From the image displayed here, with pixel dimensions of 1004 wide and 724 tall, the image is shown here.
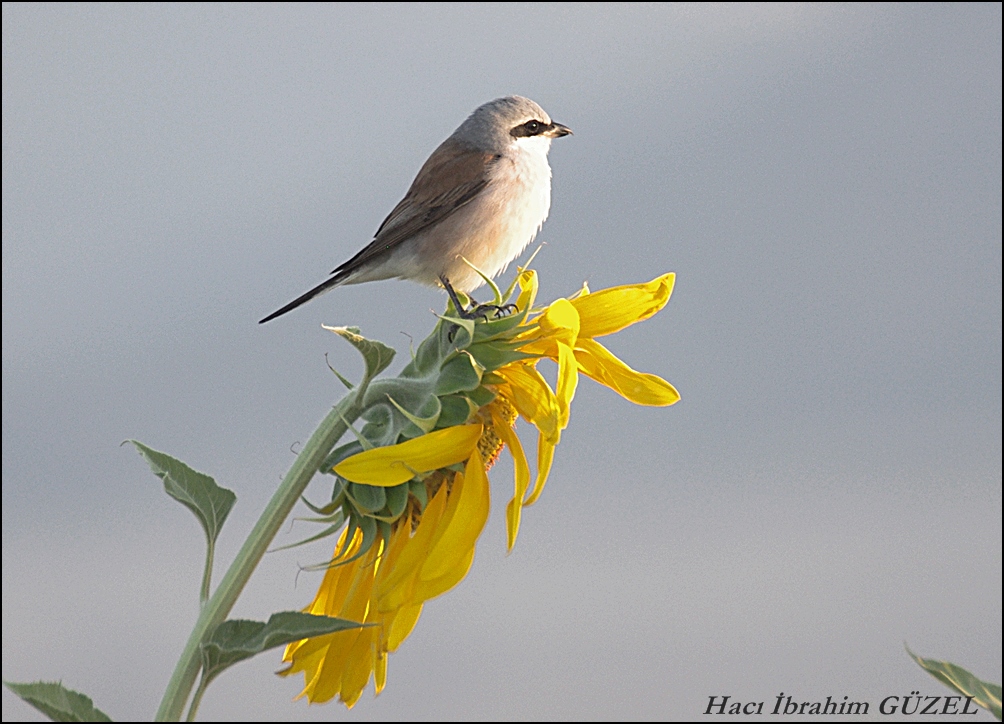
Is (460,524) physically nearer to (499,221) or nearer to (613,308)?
(613,308)

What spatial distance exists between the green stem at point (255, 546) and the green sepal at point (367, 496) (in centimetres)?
13

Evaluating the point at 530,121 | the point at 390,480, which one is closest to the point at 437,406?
the point at 390,480

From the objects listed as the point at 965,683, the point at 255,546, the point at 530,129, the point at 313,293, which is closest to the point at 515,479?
the point at 255,546

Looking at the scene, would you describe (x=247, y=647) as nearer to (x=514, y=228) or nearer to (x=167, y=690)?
(x=167, y=690)

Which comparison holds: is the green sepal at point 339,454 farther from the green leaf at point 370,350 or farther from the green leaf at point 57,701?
the green leaf at point 57,701

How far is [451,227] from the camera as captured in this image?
15.1 feet

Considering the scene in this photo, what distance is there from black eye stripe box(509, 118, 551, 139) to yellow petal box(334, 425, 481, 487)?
11.4ft

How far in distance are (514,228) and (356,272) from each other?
794 mm

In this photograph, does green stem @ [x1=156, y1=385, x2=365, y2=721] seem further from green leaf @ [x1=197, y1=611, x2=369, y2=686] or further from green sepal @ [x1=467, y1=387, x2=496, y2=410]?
green sepal @ [x1=467, y1=387, x2=496, y2=410]

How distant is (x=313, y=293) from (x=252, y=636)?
2.71 meters

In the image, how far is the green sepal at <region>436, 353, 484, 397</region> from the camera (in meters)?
2.06

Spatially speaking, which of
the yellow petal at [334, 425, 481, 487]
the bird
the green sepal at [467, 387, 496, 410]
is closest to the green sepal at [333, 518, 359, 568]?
the yellow petal at [334, 425, 481, 487]

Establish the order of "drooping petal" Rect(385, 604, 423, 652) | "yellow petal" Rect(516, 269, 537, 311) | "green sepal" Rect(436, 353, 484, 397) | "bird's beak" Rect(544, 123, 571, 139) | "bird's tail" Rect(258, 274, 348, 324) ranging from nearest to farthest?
"green sepal" Rect(436, 353, 484, 397) → "drooping petal" Rect(385, 604, 423, 652) → "yellow petal" Rect(516, 269, 537, 311) → "bird's tail" Rect(258, 274, 348, 324) → "bird's beak" Rect(544, 123, 571, 139)

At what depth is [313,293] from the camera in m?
4.23
